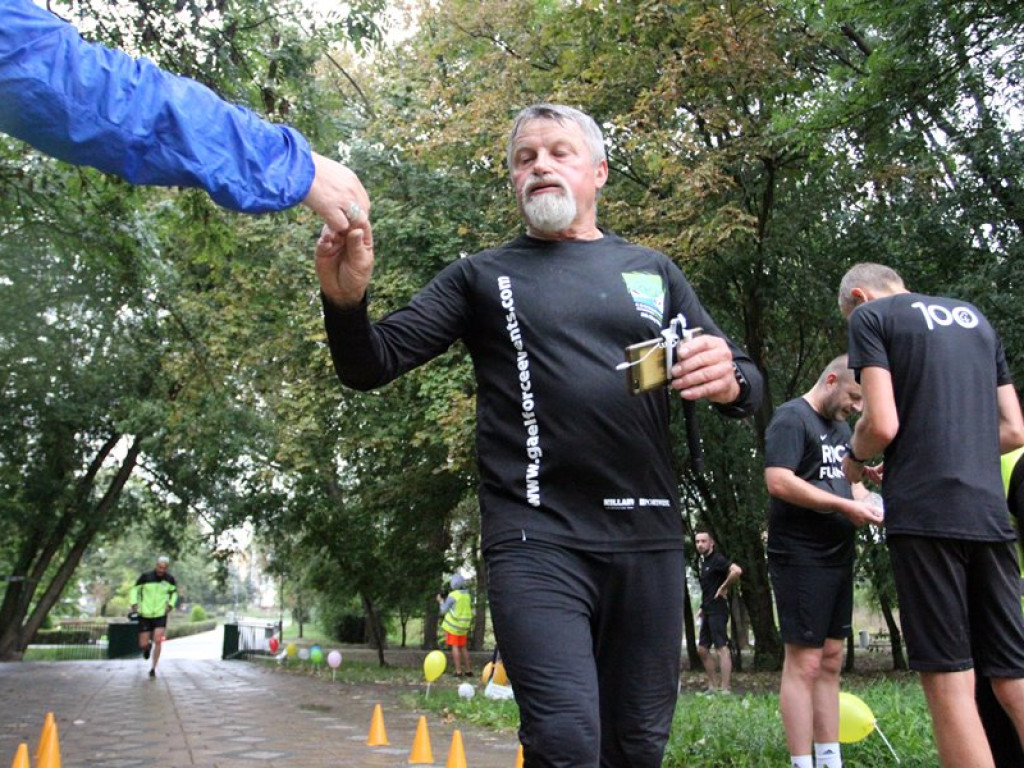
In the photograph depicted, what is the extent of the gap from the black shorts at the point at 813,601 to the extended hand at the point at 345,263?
10.4 feet

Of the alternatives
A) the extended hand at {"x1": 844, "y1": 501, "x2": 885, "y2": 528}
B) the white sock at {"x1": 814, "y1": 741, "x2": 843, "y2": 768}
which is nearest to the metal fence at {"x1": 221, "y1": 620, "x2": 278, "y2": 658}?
the white sock at {"x1": 814, "y1": 741, "x2": 843, "y2": 768}

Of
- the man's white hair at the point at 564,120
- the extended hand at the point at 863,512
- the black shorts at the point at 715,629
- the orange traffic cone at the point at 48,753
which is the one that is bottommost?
the orange traffic cone at the point at 48,753

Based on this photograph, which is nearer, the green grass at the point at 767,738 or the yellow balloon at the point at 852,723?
the yellow balloon at the point at 852,723

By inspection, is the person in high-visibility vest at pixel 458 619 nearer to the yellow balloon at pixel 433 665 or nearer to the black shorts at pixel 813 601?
the yellow balloon at pixel 433 665

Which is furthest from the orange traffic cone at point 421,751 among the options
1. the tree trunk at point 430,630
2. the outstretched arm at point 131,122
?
the tree trunk at point 430,630

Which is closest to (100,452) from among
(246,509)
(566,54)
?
(246,509)

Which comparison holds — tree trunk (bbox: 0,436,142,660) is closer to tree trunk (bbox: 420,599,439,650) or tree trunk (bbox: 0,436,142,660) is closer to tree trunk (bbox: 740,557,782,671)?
tree trunk (bbox: 420,599,439,650)

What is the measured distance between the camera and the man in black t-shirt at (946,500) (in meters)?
3.39

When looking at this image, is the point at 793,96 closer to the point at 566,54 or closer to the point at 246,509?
the point at 566,54

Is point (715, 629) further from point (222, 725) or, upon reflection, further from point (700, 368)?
point (700, 368)

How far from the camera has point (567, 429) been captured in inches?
108

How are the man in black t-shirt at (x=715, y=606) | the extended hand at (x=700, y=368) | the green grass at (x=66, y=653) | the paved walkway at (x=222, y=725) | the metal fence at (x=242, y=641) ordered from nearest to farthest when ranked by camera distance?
the extended hand at (x=700, y=368) → the paved walkway at (x=222, y=725) → the man in black t-shirt at (x=715, y=606) → the metal fence at (x=242, y=641) → the green grass at (x=66, y=653)

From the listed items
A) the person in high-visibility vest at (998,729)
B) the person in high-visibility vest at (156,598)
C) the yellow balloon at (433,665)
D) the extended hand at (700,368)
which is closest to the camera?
the extended hand at (700,368)

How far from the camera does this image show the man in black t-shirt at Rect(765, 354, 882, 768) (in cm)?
499
